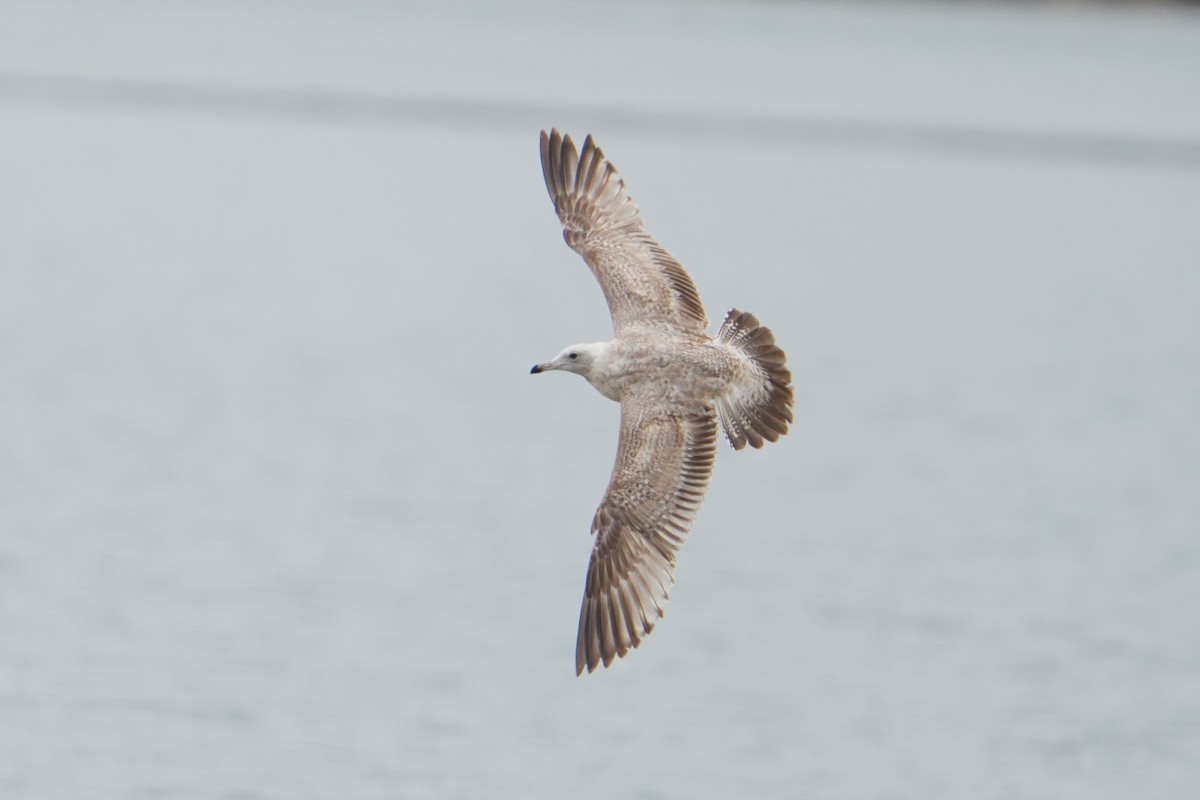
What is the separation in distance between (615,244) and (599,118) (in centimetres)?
5027

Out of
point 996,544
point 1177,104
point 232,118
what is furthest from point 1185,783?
point 1177,104

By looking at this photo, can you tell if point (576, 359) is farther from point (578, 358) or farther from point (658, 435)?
point (658, 435)

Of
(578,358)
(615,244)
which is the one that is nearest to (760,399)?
(578,358)

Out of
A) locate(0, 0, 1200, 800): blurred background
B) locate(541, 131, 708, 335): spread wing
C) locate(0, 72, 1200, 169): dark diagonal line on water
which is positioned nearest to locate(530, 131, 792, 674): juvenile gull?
locate(541, 131, 708, 335): spread wing

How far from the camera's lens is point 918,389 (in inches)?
1185

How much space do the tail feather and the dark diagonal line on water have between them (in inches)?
1937

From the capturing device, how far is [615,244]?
10836mm

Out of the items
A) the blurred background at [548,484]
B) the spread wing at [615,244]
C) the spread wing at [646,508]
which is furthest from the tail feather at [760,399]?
the blurred background at [548,484]

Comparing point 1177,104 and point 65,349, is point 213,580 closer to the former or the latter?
→ point 65,349

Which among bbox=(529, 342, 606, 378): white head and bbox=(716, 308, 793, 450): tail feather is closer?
bbox=(716, 308, 793, 450): tail feather

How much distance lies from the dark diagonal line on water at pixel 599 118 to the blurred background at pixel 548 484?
5.32 feet

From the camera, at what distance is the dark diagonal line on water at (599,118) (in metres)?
62.0

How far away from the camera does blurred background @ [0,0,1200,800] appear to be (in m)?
16.2

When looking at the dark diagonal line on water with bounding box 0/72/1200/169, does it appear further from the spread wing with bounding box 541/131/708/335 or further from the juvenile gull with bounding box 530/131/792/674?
the juvenile gull with bounding box 530/131/792/674
